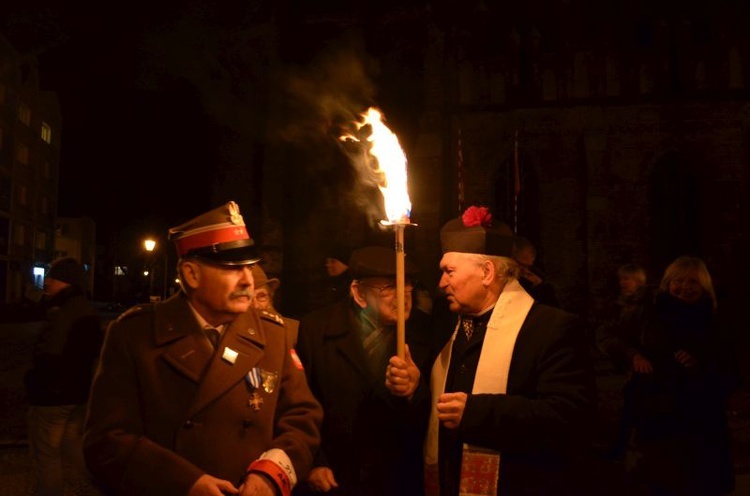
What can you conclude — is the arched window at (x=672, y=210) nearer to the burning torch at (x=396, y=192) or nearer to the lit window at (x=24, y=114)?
the burning torch at (x=396, y=192)

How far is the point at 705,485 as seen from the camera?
4.14 metres

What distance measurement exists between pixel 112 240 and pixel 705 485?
5071cm

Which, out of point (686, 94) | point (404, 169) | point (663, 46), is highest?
point (663, 46)

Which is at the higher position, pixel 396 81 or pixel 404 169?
pixel 396 81

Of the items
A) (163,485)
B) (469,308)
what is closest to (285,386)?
(163,485)

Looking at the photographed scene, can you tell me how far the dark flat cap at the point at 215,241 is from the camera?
8.51 ft

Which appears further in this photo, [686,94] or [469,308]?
[686,94]

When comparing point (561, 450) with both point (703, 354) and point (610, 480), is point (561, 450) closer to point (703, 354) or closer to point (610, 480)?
point (703, 354)

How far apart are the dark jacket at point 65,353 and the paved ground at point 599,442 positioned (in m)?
1.40

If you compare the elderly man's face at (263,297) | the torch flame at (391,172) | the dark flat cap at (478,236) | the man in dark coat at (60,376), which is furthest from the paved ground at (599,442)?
the torch flame at (391,172)

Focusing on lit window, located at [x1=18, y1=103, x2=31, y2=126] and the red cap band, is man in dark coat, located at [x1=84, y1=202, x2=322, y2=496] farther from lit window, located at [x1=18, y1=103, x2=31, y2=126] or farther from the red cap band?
lit window, located at [x1=18, y1=103, x2=31, y2=126]

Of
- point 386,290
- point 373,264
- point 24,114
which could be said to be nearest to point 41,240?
point 24,114

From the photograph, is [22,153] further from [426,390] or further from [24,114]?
[426,390]

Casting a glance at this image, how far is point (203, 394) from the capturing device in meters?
2.38
